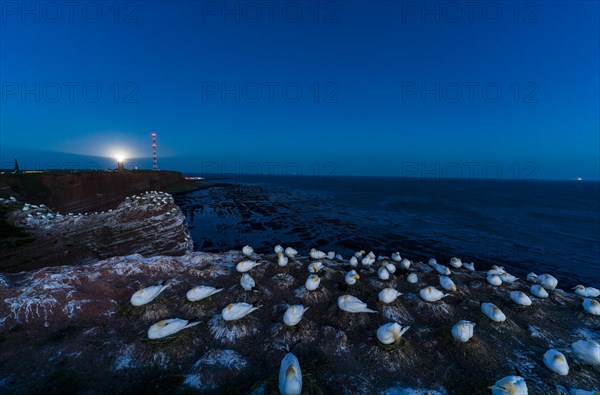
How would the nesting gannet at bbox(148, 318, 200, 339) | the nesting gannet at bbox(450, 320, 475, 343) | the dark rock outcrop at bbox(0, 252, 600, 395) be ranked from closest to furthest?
the dark rock outcrop at bbox(0, 252, 600, 395) → the nesting gannet at bbox(148, 318, 200, 339) → the nesting gannet at bbox(450, 320, 475, 343)

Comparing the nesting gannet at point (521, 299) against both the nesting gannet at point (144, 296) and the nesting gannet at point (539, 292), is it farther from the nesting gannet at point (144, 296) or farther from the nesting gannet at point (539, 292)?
the nesting gannet at point (144, 296)

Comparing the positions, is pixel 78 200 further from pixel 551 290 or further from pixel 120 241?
pixel 551 290

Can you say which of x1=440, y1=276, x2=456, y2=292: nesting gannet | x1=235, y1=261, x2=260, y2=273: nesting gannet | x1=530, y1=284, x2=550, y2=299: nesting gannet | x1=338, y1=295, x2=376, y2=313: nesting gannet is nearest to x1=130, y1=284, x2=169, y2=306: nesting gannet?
x1=235, y1=261, x2=260, y2=273: nesting gannet

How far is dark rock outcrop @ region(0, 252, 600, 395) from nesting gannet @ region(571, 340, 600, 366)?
22 cm

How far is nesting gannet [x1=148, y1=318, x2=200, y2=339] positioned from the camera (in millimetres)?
6211

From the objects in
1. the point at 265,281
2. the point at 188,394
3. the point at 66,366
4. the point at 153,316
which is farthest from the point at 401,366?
the point at 66,366

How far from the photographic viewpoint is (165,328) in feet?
20.7

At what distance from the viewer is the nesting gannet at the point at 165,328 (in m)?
6.21

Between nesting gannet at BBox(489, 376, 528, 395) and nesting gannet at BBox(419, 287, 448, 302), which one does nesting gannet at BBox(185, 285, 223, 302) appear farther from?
nesting gannet at BBox(489, 376, 528, 395)

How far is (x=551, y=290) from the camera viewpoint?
11336 millimetres

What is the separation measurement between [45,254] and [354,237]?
24787 millimetres

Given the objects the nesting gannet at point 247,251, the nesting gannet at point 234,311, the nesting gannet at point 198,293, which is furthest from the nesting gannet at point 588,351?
the nesting gannet at point 247,251

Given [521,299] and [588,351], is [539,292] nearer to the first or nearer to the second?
[521,299]

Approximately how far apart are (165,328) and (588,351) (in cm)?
1105
